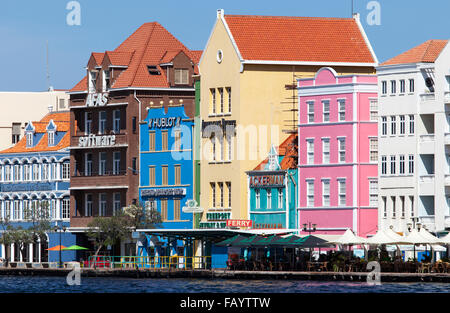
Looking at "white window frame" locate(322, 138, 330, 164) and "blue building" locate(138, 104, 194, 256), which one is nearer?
"white window frame" locate(322, 138, 330, 164)

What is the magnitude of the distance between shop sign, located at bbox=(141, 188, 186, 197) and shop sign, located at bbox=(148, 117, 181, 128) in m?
5.84

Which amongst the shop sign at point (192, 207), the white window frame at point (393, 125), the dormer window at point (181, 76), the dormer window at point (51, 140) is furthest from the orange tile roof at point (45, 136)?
the white window frame at point (393, 125)

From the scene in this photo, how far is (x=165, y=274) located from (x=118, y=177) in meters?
24.7

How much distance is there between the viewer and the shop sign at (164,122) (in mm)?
121312

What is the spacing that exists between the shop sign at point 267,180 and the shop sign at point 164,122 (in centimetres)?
1194

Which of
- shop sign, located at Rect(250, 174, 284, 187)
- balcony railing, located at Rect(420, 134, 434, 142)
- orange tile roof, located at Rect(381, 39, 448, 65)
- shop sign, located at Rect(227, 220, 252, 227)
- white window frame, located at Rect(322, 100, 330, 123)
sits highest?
orange tile roof, located at Rect(381, 39, 448, 65)

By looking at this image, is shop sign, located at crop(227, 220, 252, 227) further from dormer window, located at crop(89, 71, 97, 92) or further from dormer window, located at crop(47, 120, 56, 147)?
dormer window, located at crop(47, 120, 56, 147)

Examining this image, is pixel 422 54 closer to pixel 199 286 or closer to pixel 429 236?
pixel 429 236

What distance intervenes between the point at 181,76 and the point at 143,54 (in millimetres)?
4966

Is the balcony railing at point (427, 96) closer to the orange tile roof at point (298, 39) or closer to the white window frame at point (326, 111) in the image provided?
the white window frame at point (326, 111)

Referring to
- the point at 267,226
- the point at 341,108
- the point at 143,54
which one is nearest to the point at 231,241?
the point at 267,226

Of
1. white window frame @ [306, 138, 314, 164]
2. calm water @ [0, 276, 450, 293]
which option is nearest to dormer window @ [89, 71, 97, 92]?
calm water @ [0, 276, 450, 293]

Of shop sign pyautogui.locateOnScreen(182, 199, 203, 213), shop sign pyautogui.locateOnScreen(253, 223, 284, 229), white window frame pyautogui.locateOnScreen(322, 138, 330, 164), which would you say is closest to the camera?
white window frame pyautogui.locateOnScreen(322, 138, 330, 164)

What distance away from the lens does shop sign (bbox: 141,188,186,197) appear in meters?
122
